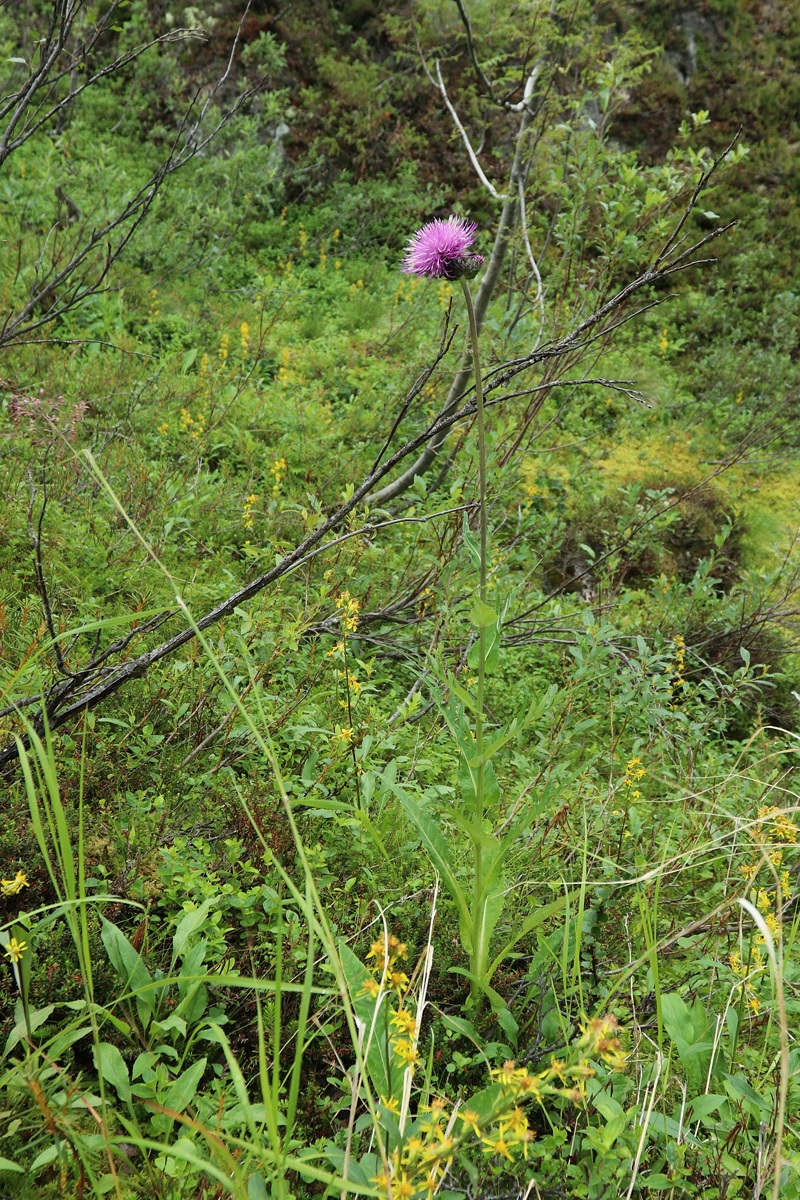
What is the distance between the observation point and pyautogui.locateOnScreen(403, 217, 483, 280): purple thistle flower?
1680mm

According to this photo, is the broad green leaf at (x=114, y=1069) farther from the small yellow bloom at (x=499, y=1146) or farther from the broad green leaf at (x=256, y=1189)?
the small yellow bloom at (x=499, y=1146)

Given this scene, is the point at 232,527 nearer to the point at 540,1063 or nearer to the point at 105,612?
the point at 105,612

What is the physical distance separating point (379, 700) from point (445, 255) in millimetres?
1521

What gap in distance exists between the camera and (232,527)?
3305mm

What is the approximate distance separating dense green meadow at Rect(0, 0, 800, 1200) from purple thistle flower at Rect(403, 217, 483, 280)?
121 mm

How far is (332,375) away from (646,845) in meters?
3.83

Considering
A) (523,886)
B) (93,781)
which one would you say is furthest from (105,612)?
(523,886)

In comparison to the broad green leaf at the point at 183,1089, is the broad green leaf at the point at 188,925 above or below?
above

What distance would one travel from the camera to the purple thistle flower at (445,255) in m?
1.68

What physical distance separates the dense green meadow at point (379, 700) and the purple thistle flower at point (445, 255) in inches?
4.7

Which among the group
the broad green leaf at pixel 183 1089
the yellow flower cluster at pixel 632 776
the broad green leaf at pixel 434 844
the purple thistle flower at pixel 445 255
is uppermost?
the purple thistle flower at pixel 445 255

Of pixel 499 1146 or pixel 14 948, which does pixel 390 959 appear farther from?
pixel 14 948

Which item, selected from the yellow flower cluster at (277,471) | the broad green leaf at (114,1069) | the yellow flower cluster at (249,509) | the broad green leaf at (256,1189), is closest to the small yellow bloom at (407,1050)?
the broad green leaf at (256,1189)

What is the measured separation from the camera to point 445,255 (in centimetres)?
169
